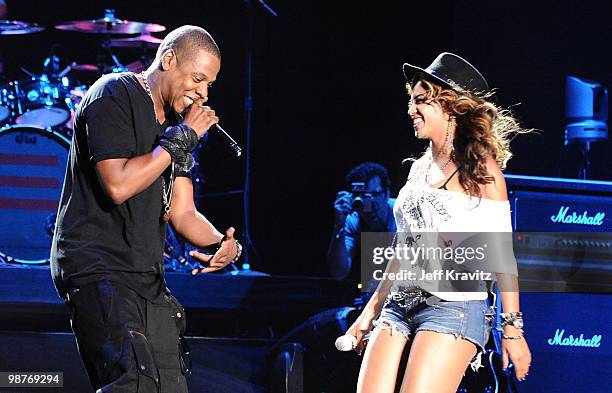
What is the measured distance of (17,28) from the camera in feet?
25.2

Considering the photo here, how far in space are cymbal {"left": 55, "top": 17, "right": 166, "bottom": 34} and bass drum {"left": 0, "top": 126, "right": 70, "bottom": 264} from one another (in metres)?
0.94

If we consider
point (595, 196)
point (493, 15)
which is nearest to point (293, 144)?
point (493, 15)

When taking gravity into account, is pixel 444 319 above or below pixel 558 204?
below

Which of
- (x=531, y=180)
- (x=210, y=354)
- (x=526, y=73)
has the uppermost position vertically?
(x=526, y=73)

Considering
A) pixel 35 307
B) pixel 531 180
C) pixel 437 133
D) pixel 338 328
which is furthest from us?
pixel 35 307

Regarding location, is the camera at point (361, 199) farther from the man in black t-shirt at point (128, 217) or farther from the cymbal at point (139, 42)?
the man in black t-shirt at point (128, 217)

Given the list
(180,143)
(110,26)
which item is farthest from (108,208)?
(110,26)

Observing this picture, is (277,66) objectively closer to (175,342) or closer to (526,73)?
(526,73)

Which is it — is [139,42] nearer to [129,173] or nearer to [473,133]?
[473,133]

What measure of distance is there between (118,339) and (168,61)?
0.98m

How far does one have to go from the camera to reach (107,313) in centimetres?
292

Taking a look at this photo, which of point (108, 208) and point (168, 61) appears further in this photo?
point (168, 61)

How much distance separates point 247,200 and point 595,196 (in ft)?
12.8

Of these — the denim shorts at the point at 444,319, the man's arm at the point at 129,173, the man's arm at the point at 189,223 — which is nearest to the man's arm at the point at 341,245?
the denim shorts at the point at 444,319
